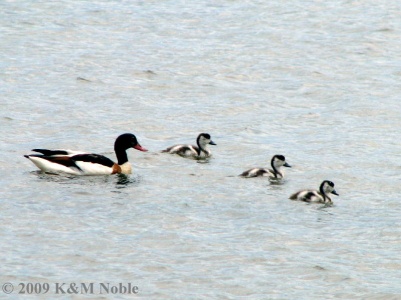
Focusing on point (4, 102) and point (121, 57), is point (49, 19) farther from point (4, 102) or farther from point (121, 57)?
point (4, 102)

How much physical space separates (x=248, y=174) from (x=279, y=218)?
2.26 m

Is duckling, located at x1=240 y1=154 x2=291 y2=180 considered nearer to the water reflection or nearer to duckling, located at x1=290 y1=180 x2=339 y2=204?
duckling, located at x1=290 y1=180 x2=339 y2=204

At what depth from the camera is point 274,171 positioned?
1891 cm

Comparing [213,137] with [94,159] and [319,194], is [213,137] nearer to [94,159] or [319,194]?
[94,159]

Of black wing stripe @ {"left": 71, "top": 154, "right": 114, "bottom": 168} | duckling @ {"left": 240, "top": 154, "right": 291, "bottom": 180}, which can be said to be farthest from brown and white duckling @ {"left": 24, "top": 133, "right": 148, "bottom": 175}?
duckling @ {"left": 240, "top": 154, "right": 291, "bottom": 180}

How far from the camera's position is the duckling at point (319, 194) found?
56.9 feet

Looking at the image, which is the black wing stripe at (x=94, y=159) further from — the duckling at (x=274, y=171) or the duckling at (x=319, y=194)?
the duckling at (x=319, y=194)

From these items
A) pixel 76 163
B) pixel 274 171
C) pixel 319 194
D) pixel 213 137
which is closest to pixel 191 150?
pixel 213 137

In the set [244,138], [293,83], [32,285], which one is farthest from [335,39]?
[32,285]

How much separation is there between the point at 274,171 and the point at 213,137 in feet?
9.76

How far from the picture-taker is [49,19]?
105ft

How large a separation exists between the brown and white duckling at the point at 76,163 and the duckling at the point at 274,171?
6.68 ft

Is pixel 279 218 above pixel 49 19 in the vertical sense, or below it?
below

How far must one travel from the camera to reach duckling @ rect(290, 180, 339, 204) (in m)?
17.3
